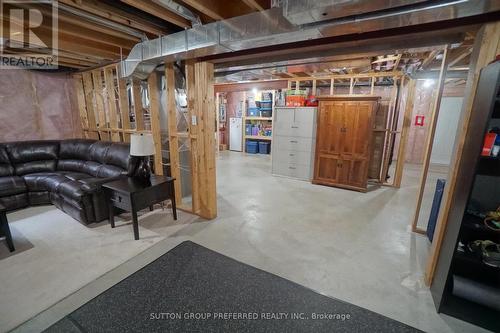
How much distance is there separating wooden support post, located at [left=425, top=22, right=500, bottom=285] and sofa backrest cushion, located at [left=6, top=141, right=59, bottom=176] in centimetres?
555

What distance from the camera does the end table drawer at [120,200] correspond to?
2.63m

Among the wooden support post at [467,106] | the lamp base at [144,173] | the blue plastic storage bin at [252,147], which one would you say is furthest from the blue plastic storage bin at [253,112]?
the wooden support post at [467,106]

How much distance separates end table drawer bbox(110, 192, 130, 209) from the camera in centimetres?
263

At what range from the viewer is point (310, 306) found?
1.79 metres

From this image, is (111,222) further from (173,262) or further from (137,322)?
(137,322)

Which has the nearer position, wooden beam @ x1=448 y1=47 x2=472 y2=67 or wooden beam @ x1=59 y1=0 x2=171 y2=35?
wooden beam @ x1=59 y1=0 x2=171 y2=35

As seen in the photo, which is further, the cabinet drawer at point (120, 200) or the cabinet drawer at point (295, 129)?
the cabinet drawer at point (295, 129)

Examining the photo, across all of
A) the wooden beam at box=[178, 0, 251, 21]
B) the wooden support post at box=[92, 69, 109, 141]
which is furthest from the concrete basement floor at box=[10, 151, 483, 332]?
the wooden support post at box=[92, 69, 109, 141]

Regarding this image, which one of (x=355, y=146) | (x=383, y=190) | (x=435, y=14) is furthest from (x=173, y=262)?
(x=383, y=190)

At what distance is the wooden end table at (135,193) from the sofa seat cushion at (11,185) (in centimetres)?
169

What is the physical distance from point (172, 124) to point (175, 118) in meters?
0.10

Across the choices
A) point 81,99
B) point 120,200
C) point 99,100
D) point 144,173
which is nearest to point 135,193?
point 120,200

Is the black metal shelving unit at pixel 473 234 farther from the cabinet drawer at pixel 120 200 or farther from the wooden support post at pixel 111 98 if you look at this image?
the wooden support post at pixel 111 98

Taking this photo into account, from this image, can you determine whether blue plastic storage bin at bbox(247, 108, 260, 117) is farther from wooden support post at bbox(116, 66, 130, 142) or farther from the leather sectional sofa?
the leather sectional sofa
